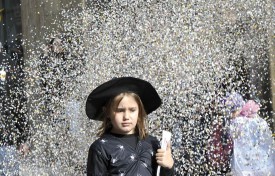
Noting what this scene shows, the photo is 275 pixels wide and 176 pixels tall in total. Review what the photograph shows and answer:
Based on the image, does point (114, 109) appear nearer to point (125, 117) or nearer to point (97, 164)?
point (125, 117)

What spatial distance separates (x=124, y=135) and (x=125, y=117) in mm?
99

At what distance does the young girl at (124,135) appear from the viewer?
2.94 metres

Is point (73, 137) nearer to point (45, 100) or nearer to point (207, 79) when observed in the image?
point (45, 100)

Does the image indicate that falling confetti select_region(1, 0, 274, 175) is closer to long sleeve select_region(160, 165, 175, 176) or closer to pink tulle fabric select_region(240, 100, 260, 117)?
pink tulle fabric select_region(240, 100, 260, 117)

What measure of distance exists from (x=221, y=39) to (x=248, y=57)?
32 cm

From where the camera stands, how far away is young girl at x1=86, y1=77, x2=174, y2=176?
2.94m

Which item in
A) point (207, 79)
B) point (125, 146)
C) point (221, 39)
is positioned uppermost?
point (221, 39)

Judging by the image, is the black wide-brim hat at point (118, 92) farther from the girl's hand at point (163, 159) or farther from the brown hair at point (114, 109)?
the girl's hand at point (163, 159)

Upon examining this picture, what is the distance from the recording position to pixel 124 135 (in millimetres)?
3031

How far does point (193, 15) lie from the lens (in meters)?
6.45

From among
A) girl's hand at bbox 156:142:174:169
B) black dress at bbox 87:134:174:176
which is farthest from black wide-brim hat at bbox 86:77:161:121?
girl's hand at bbox 156:142:174:169

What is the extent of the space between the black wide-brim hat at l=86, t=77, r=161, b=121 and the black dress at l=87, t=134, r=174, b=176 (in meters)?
0.17

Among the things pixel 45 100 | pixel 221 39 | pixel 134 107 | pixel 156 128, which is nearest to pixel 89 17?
pixel 45 100

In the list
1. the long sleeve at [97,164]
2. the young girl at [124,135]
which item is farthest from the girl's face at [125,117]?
the long sleeve at [97,164]
